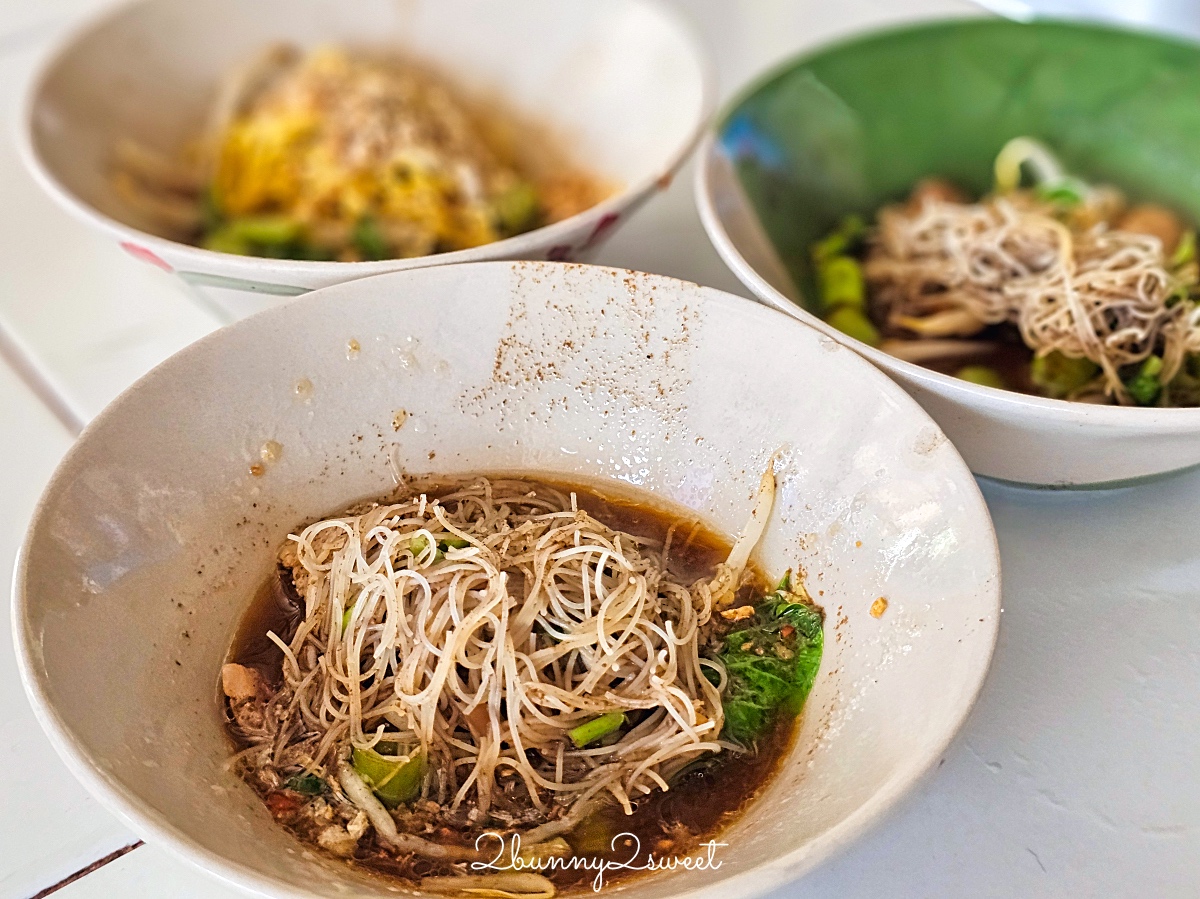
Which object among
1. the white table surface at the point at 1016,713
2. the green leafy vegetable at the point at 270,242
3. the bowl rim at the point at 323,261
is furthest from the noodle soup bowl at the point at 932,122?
the green leafy vegetable at the point at 270,242

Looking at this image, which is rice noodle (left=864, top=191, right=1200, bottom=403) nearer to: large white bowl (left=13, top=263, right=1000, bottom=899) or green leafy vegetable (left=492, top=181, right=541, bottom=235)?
large white bowl (left=13, top=263, right=1000, bottom=899)

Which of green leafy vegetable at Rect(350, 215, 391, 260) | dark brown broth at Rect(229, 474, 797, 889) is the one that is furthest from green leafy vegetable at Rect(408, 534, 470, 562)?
green leafy vegetable at Rect(350, 215, 391, 260)

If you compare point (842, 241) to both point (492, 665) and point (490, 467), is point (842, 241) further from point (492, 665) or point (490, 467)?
point (492, 665)

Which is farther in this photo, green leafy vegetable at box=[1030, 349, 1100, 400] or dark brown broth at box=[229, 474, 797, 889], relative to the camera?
green leafy vegetable at box=[1030, 349, 1100, 400]

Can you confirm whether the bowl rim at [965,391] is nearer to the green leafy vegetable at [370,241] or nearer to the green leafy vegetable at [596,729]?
the green leafy vegetable at [596,729]

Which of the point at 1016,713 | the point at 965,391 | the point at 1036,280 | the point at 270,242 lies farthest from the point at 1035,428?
the point at 270,242

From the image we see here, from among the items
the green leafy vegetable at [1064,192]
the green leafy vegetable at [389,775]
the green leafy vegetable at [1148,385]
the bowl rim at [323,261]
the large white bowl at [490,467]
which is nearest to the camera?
the large white bowl at [490,467]

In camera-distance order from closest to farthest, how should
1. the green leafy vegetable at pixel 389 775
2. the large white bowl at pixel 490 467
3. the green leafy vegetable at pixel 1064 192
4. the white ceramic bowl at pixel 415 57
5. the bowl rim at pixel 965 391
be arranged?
1. the large white bowl at pixel 490 467
2. the green leafy vegetable at pixel 389 775
3. the bowl rim at pixel 965 391
4. the green leafy vegetable at pixel 1064 192
5. the white ceramic bowl at pixel 415 57
